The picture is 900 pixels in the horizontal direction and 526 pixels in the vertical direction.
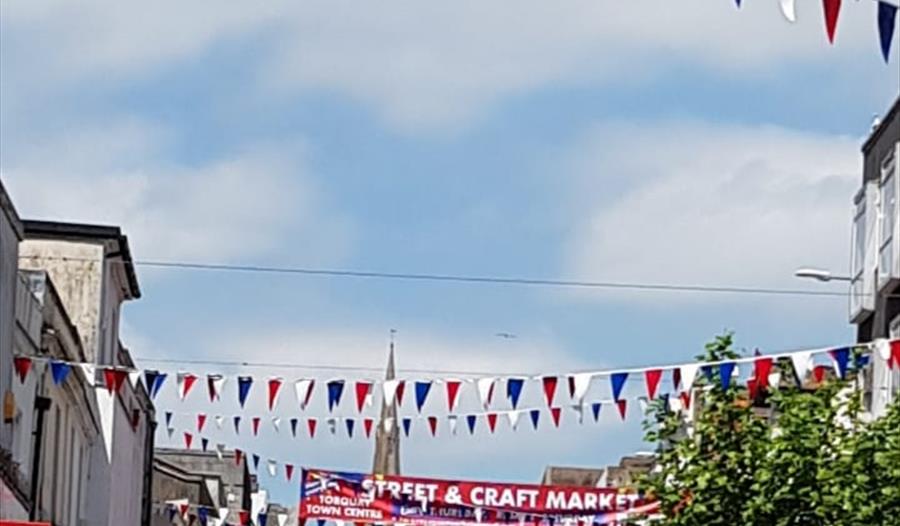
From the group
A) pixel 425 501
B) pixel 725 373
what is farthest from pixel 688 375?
pixel 425 501

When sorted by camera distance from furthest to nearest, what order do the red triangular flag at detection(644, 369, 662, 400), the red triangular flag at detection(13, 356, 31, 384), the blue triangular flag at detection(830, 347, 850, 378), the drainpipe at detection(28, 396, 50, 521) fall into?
1. the drainpipe at detection(28, 396, 50, 521)
2. the red triangular flag at detection(13, 356, 31, 384)
3. the red triangular flag at detection(644, 369, 662, 400)
4. the blue triangular flag at detection(830, 347, 850, 378)

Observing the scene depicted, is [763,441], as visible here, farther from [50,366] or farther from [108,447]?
[108,447]

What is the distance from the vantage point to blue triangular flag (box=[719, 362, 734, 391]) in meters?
29.7

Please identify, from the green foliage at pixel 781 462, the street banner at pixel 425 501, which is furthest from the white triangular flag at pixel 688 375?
the street banner at pixel 425 501

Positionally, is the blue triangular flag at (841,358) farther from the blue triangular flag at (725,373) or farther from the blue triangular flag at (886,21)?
the blue triangular flag at (886,21)

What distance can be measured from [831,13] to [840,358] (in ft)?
42.4

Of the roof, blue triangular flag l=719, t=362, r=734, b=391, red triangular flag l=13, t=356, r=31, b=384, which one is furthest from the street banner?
blue triangular flag l=719, t=362, r=734, b=391

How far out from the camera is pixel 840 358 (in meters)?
29.5

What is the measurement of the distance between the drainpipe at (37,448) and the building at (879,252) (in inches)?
506

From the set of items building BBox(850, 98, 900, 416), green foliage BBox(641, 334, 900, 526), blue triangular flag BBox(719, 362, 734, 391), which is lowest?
green foliage BBox(641, 334, 900, 526)

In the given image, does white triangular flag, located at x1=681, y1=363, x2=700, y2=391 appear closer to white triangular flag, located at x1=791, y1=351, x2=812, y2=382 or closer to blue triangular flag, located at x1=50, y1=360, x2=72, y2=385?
white triangular flag, located at x1=791, y1=351, x2=812, y2=382

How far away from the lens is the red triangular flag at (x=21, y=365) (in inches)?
1427

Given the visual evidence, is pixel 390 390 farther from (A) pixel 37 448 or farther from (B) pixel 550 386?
(A) pixel 37 448

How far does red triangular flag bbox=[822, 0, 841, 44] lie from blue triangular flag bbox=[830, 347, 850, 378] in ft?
41.7
